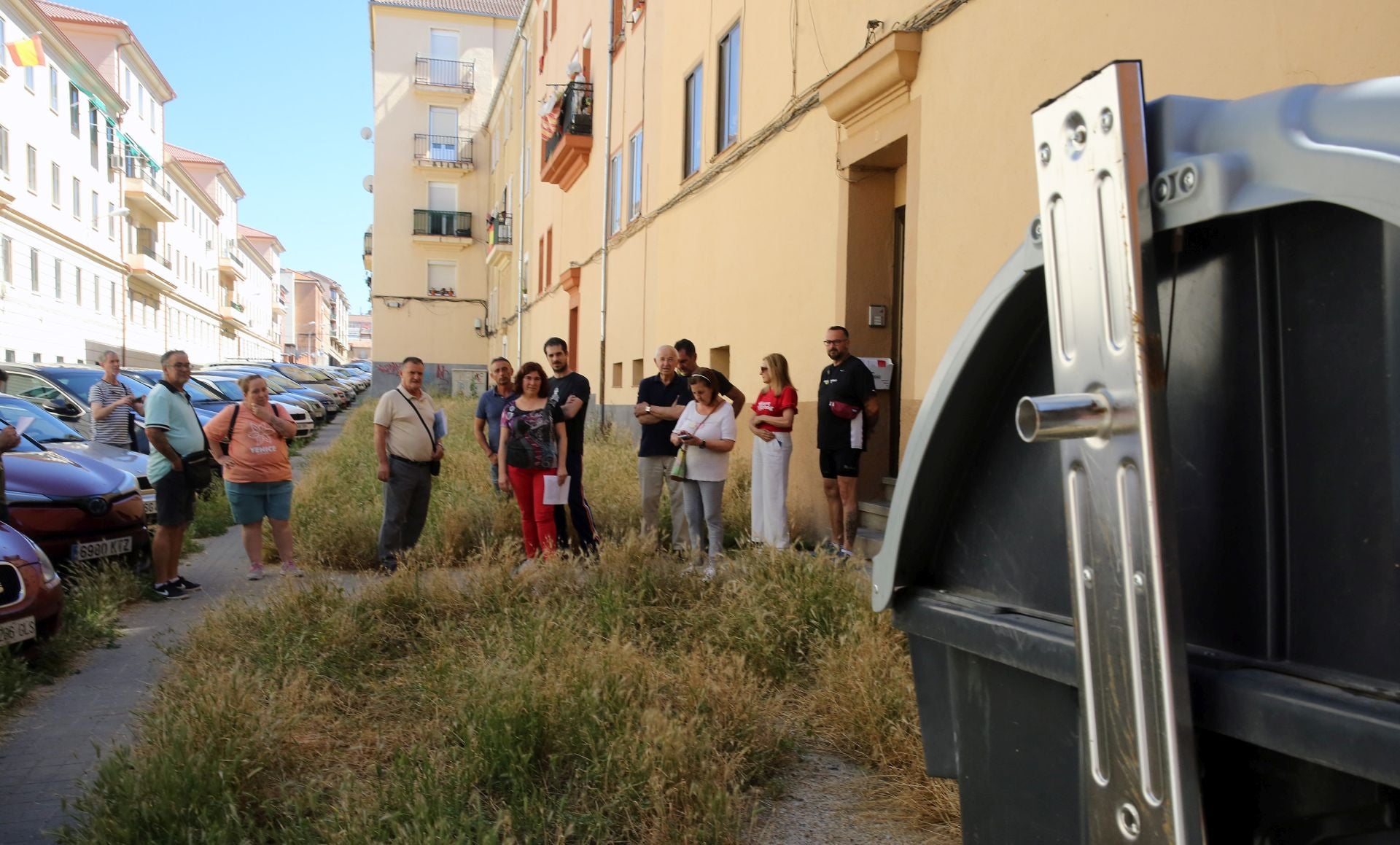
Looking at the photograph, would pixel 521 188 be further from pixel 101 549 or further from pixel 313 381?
pixel 101 549

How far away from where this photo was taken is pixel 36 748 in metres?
4.69

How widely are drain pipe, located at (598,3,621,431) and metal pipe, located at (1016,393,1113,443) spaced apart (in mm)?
17608

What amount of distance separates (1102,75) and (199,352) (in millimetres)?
71008

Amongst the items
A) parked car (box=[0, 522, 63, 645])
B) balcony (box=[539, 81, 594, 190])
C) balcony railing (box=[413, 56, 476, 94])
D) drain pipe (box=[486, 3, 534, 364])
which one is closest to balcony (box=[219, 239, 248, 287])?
balcony railing (box=[413, 56, 476, 94])

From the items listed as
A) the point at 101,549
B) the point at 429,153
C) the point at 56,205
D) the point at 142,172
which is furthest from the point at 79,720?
the point at 142,172

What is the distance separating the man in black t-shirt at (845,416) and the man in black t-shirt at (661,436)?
1.14 meters

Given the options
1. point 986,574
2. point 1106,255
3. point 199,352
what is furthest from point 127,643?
point 199,352

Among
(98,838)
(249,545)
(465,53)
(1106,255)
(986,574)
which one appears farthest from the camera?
(465,53)

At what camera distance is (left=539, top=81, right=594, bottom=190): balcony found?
20984 mm

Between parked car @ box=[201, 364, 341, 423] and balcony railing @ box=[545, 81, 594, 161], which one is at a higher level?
balcony railing @ box=[545, 81, 594, 161]

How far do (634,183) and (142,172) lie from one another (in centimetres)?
3889

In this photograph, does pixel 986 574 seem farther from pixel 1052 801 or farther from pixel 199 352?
pixel 199 352

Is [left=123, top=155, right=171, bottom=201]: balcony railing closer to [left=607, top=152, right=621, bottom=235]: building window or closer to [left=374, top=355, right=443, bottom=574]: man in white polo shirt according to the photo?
[left=607, top=152, right=621, bottom=235]: building window

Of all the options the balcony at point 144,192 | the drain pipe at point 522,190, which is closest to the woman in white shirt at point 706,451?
the drain pipe at point 522,190
